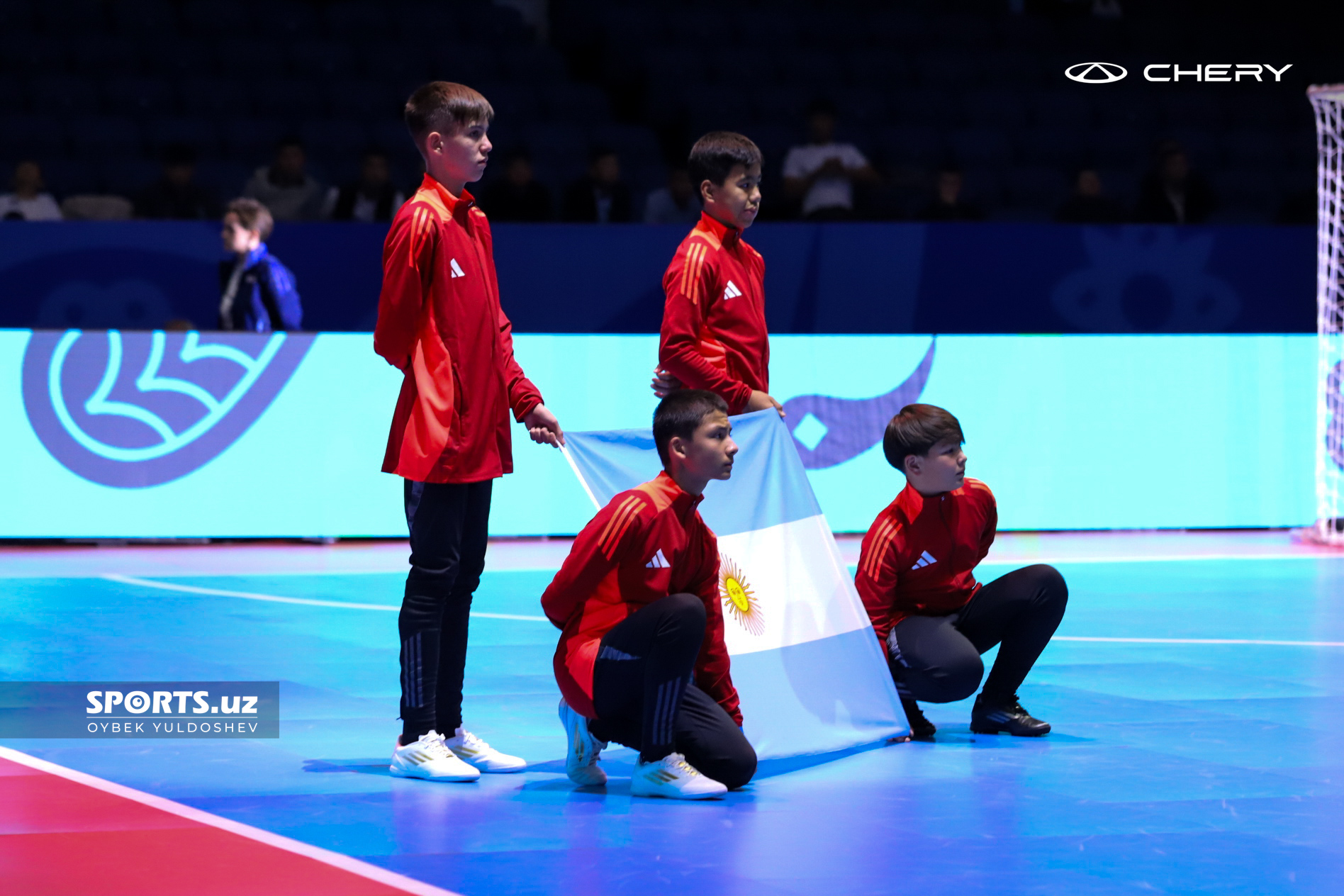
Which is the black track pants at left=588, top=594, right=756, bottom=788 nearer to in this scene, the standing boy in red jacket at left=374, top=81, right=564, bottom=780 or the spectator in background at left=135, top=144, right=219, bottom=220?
the standing boy in red jacket at left=374, top=81, right=564, bottom=780

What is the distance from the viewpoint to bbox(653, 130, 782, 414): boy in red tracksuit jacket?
17.1 feet

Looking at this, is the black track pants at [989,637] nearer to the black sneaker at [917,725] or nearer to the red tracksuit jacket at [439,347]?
the black sneaker at [917,725]

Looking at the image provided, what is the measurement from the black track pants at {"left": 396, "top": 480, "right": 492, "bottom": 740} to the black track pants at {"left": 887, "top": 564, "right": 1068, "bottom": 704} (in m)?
1.40

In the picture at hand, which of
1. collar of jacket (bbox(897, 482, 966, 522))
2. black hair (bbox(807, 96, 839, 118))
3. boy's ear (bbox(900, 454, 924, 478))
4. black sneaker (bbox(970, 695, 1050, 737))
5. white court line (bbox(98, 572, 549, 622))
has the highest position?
black hair (bbox(807, 96, 839, 118))

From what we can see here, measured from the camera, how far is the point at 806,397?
10.2m

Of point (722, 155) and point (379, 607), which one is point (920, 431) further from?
point (379, 607)

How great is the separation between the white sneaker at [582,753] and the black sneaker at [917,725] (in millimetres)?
1108

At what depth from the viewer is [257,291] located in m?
9.70

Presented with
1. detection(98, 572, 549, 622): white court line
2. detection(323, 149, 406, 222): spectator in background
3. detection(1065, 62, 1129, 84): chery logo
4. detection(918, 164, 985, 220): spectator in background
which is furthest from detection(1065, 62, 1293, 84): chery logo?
detection(98, 572, 549, 622): white court line

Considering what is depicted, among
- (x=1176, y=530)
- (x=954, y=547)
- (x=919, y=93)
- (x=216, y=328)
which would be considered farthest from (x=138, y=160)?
(x=954, y=547)

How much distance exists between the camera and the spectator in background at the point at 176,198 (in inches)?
439

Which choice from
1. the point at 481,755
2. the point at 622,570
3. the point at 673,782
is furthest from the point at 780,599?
the point at 481,755

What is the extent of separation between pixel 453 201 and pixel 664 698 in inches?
58.0

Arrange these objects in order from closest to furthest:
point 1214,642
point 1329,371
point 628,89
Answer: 1. point 1214,642
2. point 1329,371
3. point 628,89
